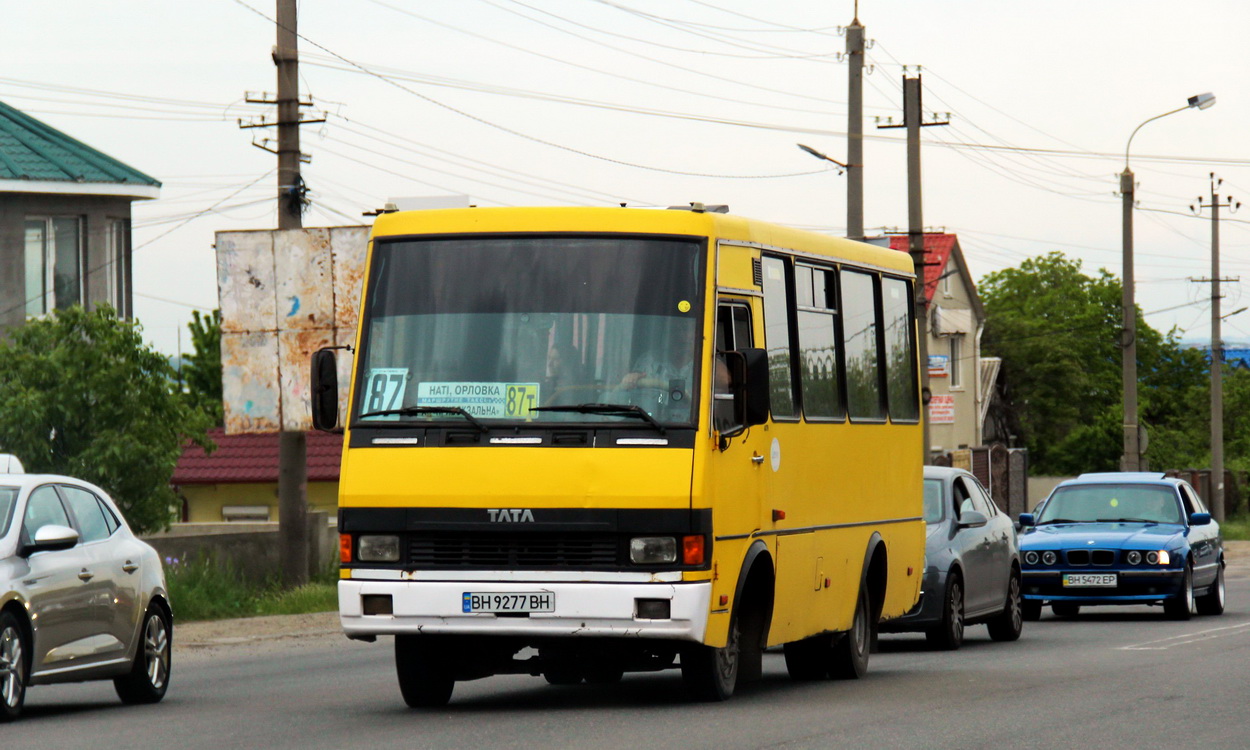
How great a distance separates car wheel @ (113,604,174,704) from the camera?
532 inches

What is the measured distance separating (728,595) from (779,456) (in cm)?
133

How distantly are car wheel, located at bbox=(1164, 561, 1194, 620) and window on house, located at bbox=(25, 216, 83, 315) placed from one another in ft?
73.9

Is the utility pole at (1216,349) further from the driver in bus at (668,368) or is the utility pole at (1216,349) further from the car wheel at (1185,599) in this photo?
the driver in bus at (668,368)

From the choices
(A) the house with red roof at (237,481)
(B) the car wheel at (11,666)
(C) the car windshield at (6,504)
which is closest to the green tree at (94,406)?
(C) the car windshield at (6,504)

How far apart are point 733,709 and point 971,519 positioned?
7.52 metres

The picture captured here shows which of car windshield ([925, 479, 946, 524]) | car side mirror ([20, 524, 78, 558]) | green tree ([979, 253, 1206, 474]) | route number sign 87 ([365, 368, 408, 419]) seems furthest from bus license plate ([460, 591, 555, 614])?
green tree ([979, 253, 1206, 474])

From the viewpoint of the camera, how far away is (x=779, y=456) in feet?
41.2

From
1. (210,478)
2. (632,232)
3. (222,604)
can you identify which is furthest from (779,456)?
(210,478)

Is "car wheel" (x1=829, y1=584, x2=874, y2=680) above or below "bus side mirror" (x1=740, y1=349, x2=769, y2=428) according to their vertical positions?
below

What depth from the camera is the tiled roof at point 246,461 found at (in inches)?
2174

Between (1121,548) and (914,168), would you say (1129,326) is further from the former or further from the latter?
(1121,548)

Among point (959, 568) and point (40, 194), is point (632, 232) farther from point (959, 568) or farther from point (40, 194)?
point (40, 194)

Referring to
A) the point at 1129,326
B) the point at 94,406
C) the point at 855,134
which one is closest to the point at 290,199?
the point at 94,406

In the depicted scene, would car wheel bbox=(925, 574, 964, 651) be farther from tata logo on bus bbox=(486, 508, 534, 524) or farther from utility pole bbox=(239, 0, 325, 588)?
utility pole bbox=(239, 0, 325, 588)
